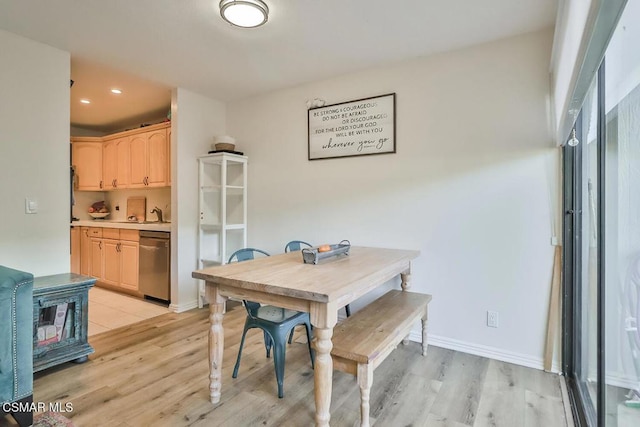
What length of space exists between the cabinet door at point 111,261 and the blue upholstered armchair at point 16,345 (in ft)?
8.95

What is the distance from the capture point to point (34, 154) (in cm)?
254

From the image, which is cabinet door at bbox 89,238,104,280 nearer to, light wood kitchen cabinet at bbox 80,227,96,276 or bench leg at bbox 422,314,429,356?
light wood kitchen cabinet at bbox 80,227,96,276

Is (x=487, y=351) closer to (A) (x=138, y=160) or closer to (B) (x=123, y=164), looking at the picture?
(A) (x=138, y=160)

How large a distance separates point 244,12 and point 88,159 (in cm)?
415

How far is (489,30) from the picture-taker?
2.35 metres

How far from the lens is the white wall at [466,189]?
2.35m

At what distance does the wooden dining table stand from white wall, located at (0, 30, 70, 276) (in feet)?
5.57

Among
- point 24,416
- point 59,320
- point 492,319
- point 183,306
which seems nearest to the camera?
point 24,416

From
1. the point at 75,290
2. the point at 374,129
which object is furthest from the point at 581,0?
the point at 75,290

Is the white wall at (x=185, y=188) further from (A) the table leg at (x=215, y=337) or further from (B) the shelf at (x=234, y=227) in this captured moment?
(A) the table leg at (x=215, y=337)

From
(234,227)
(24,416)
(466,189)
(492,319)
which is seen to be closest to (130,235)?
(234,227)

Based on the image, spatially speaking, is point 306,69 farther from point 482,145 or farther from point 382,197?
point 482,145

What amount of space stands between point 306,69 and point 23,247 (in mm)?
2711

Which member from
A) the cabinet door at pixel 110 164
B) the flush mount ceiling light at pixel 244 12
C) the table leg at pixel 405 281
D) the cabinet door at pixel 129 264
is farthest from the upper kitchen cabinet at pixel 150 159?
the table leg at pixel 405 281
